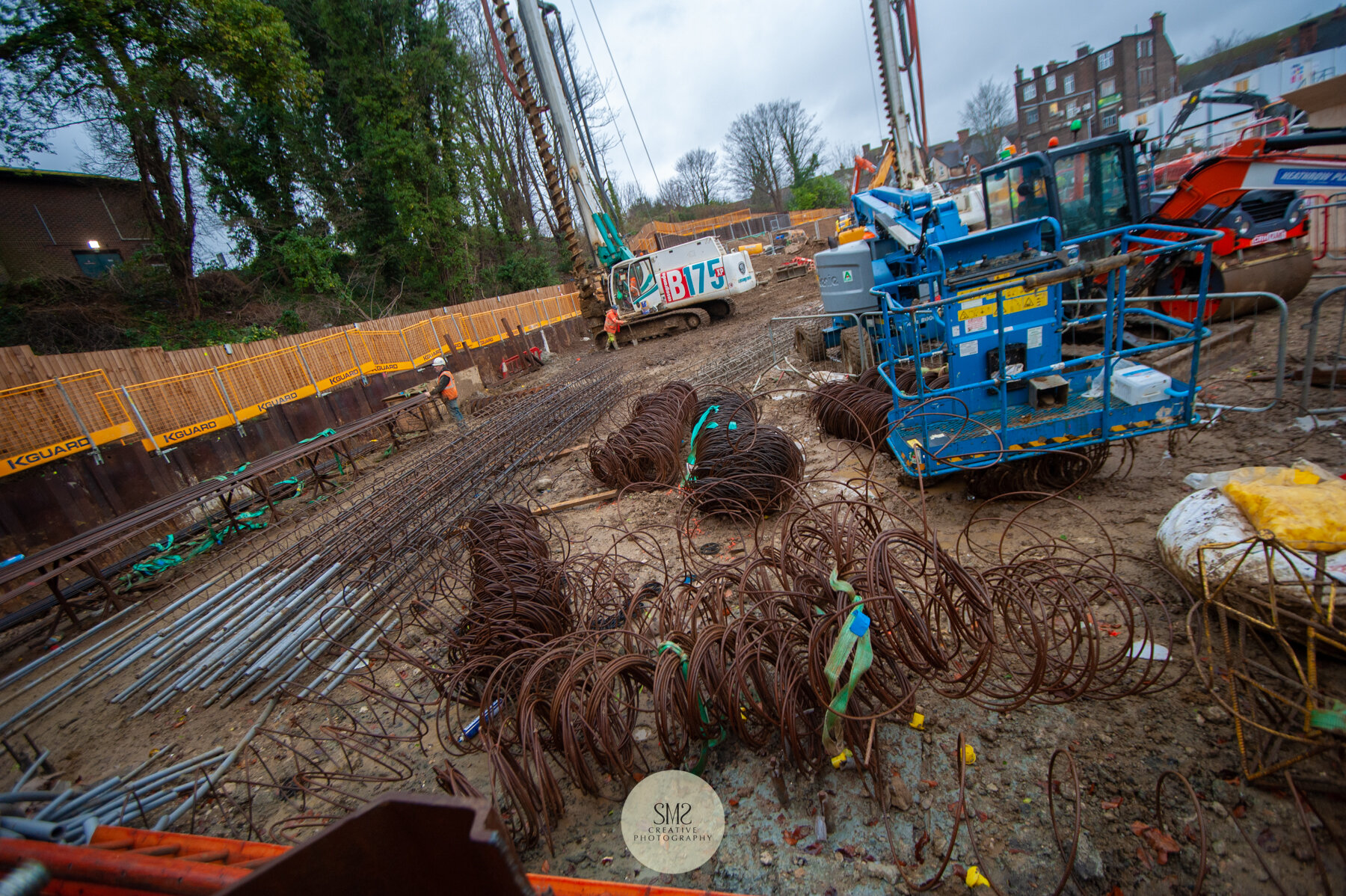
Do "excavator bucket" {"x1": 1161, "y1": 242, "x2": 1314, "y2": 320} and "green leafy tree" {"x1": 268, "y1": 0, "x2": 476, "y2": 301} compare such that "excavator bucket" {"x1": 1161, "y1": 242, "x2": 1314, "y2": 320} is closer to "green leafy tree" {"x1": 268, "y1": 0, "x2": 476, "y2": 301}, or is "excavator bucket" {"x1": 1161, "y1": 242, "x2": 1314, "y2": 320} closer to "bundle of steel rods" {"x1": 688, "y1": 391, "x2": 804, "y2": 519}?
"bundle of steel rods" {"x1": 688, "y1": 391, "x2": 804, "y2": 519}

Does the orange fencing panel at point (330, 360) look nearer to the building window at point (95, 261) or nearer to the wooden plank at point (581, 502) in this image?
the wooden plank at point (581, 502)

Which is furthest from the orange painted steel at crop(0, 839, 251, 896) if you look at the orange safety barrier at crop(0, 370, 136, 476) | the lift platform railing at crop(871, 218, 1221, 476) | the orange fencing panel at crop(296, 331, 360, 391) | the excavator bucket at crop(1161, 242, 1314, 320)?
the orange fencing panel at crop(296, 331, 360, 391)

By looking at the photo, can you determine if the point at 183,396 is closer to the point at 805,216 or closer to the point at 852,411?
the point at 852,411

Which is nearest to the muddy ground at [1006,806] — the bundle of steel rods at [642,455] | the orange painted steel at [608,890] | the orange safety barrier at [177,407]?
the orange painted steel at [608,890]

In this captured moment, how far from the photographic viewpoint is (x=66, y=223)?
2114cm

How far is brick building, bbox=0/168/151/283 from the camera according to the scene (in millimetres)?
19109

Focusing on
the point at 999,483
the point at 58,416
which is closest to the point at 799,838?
the point at 999,483

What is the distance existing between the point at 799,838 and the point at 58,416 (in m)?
11.7

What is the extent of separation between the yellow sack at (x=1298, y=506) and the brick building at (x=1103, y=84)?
57.3 meters

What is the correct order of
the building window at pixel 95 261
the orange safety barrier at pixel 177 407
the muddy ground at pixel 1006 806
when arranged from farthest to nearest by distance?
the building window at pixel 95 261, the orange safety barrier at pixel 177 407, the muddy ground at pixel 1006 806

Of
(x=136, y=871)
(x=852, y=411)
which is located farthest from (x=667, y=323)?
(x=136, y=871)

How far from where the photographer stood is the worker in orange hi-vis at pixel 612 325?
18656mm

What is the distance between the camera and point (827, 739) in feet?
7.97

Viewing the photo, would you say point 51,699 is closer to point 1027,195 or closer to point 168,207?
point 1027,195
